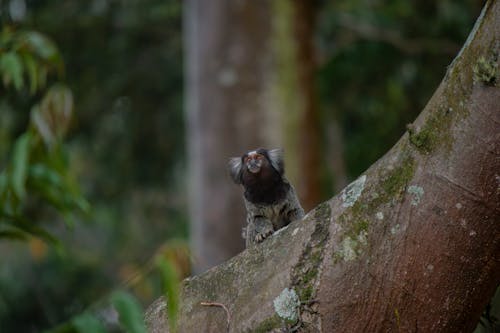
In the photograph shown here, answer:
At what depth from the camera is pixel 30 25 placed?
28.1 feet

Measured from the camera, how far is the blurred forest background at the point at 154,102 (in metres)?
7.66

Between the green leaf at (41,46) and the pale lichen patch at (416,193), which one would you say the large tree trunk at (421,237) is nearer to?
the pale lichen patch at (416,193)

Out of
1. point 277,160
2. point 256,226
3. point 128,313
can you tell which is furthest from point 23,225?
point 277,160

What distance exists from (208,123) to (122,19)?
3.62 metres

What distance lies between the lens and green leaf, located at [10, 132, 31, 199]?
2.24 m

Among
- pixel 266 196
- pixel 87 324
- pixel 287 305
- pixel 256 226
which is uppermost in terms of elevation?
pixel 87 324

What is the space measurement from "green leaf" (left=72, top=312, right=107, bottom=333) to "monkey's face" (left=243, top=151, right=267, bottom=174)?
2.92m

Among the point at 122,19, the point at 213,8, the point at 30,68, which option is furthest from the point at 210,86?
the point at 30,68

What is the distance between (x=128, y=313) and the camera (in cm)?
153

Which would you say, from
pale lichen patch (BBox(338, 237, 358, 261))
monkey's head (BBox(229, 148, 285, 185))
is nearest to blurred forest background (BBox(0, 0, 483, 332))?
monkey's head (BBox(229, 148, 285, 185))

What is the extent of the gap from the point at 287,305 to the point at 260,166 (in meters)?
2.30

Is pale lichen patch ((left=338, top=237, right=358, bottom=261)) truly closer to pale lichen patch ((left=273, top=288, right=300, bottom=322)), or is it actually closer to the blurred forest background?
pale lichen patch ((left=273, top=288, right=300, bottom=322))

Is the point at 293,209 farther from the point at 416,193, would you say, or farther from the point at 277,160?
the point at 416,193

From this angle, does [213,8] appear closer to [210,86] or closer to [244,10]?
[244,10]
